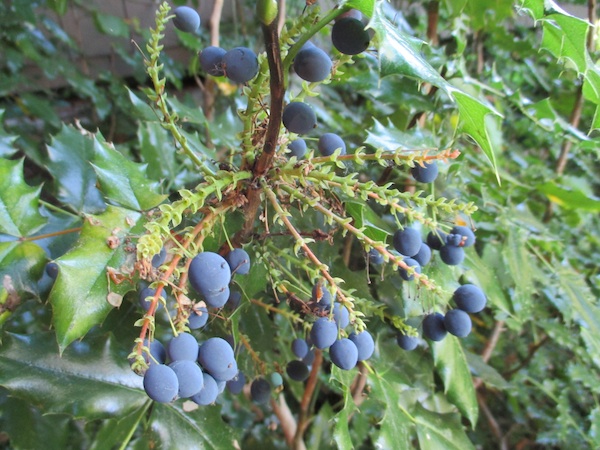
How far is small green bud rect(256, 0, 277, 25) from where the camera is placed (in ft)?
1.16

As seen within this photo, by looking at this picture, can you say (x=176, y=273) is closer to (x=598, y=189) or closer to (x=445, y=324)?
(x=445, y=324)

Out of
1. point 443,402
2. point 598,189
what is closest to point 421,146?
point 443,402

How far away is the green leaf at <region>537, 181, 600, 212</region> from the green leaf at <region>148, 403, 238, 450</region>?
906 mm

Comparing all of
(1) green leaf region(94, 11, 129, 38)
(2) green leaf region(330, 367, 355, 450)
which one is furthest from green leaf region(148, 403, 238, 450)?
(1) green leaf region(94, 11, 129, 38)

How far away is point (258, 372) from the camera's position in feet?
2.53

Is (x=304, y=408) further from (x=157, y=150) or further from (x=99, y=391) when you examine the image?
(x=157, y=150)

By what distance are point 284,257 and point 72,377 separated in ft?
1.18

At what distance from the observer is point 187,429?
0.72 metres

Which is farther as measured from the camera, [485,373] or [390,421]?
[485,373]

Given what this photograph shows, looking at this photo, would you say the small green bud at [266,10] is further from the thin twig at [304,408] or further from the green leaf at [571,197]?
the green leaf at [571,197]

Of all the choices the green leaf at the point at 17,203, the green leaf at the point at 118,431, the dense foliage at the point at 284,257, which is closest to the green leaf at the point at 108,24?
the dense foliage at the point at 284,257

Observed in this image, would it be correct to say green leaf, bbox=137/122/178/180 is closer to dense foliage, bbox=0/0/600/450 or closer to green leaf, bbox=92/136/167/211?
dense foliage, bbox=0/0/600/450

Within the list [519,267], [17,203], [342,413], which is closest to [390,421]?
[342,413]

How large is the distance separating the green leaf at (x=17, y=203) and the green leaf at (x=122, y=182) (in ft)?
0.46
